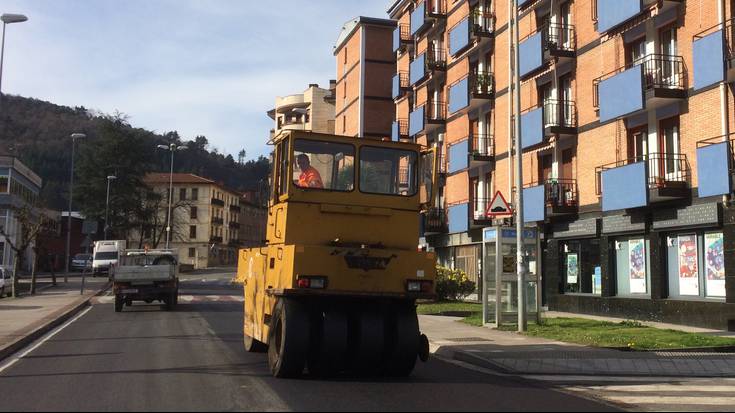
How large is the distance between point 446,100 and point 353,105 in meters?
A: 15.0

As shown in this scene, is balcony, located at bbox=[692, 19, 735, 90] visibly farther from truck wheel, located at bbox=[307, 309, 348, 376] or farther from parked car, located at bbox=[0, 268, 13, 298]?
parked car, located at bbox=[0, 268, 13, 298]

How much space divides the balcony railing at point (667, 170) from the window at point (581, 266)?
350 centimetres

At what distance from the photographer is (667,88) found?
752 inches

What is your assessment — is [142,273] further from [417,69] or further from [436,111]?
[417,69]

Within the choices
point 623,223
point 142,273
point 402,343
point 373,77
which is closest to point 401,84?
point 373,77

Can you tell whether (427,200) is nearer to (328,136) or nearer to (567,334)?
(328,136)

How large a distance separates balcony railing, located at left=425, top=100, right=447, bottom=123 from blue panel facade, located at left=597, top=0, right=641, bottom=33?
1425 cm

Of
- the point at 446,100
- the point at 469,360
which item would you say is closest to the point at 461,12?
the point at 446,100

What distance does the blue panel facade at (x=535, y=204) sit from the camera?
24734mm

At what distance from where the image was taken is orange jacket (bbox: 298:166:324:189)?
9500 millimetres

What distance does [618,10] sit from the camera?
21438 mm

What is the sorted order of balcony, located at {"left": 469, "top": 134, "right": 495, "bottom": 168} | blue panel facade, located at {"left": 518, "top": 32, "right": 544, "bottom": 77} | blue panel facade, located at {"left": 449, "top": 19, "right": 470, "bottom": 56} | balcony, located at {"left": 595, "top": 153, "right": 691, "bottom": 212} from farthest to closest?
blue panel facade, located at {"left": 449, "top": 19, "right": 470, "bottom": 56} < balcony, located at {"left": 469, "top": 134, "right": 495, "bottom": 168} < blue panel facade, located at {"left": 518, "top": 32, "right": 544, "bottom": 77} < balcony, located at {"left": 595, "top": 153, "right": 691, "bottom": 212}

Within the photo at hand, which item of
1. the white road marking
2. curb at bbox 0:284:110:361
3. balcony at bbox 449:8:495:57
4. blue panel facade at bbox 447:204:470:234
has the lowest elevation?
the white road marking

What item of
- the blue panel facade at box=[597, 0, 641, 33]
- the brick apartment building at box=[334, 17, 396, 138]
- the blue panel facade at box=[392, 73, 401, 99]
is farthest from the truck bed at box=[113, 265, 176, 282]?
the brick apartment building at box=[334, 17, 396, 138]
